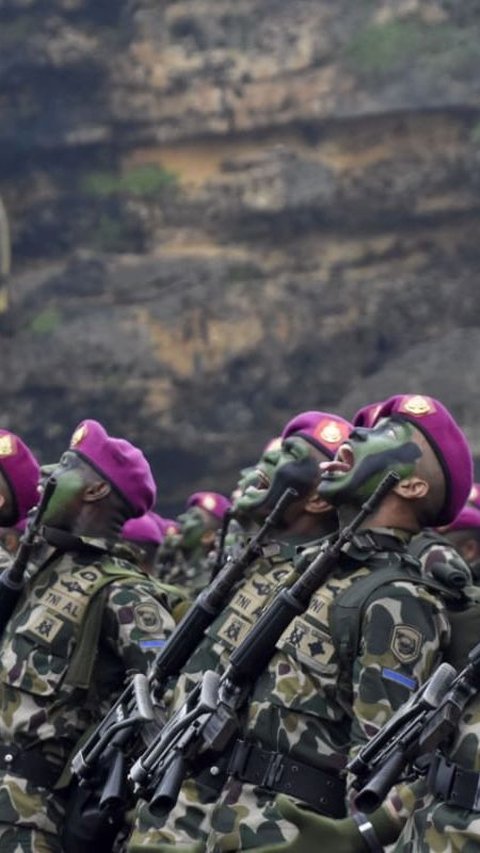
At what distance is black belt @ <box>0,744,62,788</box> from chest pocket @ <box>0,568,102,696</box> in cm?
20

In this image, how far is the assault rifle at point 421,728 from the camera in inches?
204

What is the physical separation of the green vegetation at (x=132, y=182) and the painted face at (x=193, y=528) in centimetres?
2705

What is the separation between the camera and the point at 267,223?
39.8 meters

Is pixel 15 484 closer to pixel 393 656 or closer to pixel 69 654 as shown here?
pixel 69 654

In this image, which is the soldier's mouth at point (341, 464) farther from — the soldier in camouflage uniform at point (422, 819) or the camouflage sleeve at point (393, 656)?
the soldier in camouflage uniform at point (422, 819)

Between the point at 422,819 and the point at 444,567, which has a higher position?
the point at 444,567

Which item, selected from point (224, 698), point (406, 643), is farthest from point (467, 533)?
point (406, 643)

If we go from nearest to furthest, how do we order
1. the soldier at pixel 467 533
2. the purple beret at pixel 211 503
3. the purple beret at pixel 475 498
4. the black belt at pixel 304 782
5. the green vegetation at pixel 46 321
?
the black belt at pixel 304 782
the soldier at pixel 467 533
the purple beret at pixel 475 498
the purple beret at pixel 211 503
the green vegetation at pixel 46 321

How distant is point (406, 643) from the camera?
5574mm

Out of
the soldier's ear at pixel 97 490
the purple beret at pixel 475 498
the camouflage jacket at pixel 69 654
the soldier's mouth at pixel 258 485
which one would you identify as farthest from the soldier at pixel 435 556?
the purple beret at pixel 475 498

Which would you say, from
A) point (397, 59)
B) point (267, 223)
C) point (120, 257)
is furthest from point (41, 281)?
point (397, 59)

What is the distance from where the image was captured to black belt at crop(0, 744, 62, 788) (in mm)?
6980

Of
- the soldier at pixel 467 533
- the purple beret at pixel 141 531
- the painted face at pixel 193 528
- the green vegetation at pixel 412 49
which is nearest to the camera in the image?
the soldier at pixel 467 533

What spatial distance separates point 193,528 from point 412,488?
6945 millimetres
